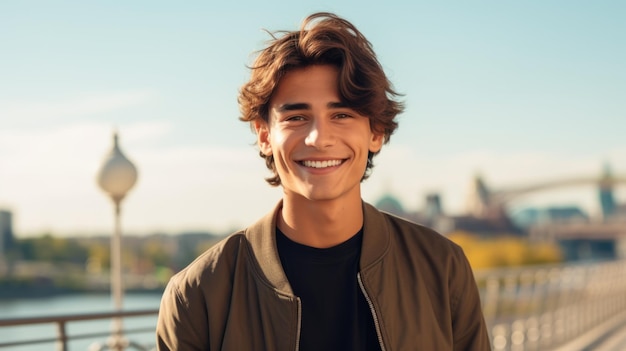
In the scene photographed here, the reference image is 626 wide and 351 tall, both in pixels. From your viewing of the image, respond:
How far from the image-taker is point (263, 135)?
Answer: 289 cm

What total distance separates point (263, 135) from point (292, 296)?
1.74 ft

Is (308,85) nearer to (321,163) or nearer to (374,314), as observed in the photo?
(321,163)

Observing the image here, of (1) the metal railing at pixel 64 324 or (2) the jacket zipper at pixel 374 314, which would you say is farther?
(1) the metal railing at pixel 64 324

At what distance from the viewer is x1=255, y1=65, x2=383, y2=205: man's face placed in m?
2.63

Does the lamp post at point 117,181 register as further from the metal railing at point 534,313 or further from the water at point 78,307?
the metal railing at point 534,313

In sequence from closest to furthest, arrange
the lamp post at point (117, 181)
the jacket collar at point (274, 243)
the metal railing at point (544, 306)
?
the jacket collar at point (274, 243) < the lamp post at point (117, 181) < the metal railing at point (544, 306)

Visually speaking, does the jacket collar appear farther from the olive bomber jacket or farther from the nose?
the nose

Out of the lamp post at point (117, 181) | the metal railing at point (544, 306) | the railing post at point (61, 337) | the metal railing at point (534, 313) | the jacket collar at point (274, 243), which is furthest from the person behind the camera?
the metal railing at point (544, 306)

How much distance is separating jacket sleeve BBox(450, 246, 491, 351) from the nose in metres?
0.57

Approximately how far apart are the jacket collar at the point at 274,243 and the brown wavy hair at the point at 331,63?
28 cm

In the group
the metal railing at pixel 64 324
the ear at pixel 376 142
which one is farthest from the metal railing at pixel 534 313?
the ear at pixel 376 142

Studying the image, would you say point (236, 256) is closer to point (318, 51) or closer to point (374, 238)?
point (374, 238)

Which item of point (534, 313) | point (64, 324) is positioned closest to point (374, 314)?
point (64, 324)

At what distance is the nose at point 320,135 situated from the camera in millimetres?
2598
